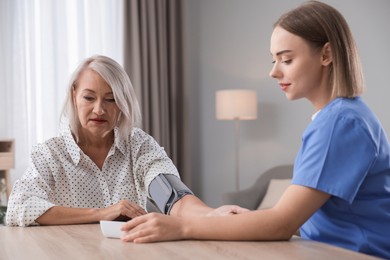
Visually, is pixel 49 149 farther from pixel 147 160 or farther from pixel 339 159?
pixel 339 159

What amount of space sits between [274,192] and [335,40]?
147 inches

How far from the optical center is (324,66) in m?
1.59

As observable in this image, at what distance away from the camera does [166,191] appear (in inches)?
91.1

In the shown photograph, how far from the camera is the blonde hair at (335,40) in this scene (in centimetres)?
155

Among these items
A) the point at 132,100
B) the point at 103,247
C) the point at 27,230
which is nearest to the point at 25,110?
the point at 132,100

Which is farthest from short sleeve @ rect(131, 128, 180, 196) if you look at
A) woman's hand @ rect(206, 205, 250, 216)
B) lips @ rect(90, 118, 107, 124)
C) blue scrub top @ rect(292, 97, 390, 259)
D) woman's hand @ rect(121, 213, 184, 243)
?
blue scrub top @ rect(292, 97, 390, 259)

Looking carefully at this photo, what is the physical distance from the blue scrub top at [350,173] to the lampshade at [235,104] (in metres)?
3.80

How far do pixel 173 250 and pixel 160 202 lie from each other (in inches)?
36.3

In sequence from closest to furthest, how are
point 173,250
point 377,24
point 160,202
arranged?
point 173,250
point 160,202
point 377,24

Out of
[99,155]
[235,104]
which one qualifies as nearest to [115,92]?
[99,155]

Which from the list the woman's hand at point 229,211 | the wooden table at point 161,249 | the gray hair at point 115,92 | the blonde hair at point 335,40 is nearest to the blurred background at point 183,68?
the gray hair at point 115,92

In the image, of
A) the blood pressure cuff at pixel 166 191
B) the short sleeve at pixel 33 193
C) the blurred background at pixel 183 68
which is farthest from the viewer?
the blurred background at pixel 183 68

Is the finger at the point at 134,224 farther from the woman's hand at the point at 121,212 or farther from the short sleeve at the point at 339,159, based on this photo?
the woman's hand at the point at 121,212

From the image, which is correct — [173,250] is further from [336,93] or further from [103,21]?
[103,21]
